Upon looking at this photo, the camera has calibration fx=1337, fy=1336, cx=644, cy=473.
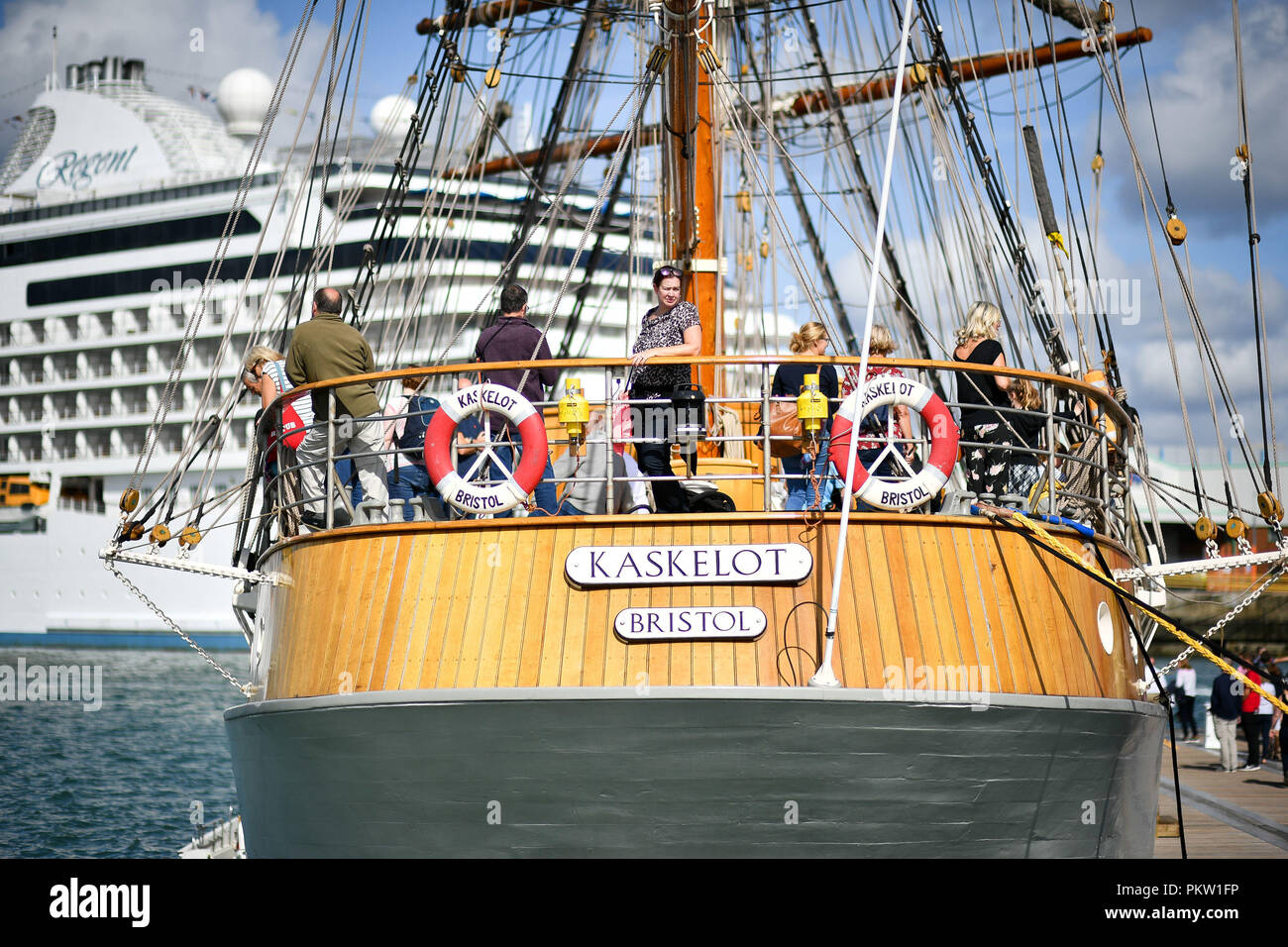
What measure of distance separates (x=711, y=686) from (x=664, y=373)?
6.74ft

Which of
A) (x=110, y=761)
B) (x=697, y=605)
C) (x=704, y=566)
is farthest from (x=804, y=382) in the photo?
(x=110, y=761)

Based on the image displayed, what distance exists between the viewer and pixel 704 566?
639 cm

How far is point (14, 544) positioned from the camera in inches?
1826

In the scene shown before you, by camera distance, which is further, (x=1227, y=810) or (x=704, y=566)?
(x=1227, y=810)

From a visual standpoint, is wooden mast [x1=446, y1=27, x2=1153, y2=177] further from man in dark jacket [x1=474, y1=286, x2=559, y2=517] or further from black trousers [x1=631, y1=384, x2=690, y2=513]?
black trousers [x1=631, y1=384, x2=690, y2=513]

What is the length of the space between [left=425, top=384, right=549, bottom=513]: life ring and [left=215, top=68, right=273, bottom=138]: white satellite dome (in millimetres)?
47543

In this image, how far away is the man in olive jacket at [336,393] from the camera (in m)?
7.86

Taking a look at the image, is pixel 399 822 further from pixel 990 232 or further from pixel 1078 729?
pixel 990 232

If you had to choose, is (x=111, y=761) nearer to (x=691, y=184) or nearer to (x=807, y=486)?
(x=691, y=184)

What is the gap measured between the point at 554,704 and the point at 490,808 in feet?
2.14

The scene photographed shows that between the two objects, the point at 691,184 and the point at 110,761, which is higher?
the point at 691,184

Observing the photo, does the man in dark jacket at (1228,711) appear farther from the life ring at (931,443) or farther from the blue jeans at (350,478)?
the blue jeans at (350,478)

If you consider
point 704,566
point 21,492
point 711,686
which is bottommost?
point 711,686
